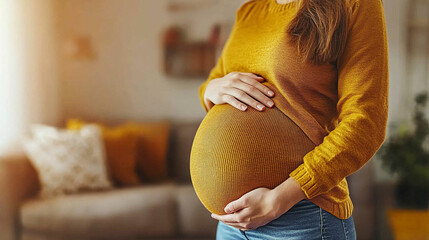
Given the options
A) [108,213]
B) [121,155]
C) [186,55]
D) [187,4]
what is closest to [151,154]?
[121,155]

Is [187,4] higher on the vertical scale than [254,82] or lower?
higher

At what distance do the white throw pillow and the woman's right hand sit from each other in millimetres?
A: 1526

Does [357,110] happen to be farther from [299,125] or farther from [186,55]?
[186,55]

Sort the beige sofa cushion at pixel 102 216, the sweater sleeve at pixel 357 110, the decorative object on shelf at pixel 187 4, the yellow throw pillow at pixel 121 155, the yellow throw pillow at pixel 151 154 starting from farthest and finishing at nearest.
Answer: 1. the decorative object on shelf at pixel 187 4
2. the yellow throw pillow at pixel 151 154
3. the yellow throw pillow at pixel 121 155
4. the beige sofa cushion at pixel 102 216
5. the sweater sleeve at pixel 357 110

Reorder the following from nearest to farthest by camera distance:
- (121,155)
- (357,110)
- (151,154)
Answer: (357,110)
(121,155)
(151,154)

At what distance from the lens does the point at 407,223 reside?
201 cm

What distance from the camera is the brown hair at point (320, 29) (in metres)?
0.66

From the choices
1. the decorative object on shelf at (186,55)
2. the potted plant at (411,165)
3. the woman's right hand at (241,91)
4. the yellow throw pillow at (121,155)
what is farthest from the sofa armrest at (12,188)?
the potted plant at (411,165)

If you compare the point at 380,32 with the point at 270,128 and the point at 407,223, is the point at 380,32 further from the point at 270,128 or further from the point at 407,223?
the point at 407,223

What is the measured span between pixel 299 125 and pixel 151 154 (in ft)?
6.00

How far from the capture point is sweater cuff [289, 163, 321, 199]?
64cm

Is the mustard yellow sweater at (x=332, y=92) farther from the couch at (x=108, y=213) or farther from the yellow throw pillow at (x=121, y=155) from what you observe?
the yellow throw pillow at (x=121, y=155)

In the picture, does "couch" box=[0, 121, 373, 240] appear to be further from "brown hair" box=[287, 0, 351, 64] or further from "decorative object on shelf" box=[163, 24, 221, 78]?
"brown hair" box=[287, 0, 351, 64]

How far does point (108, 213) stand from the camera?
6.74ft
